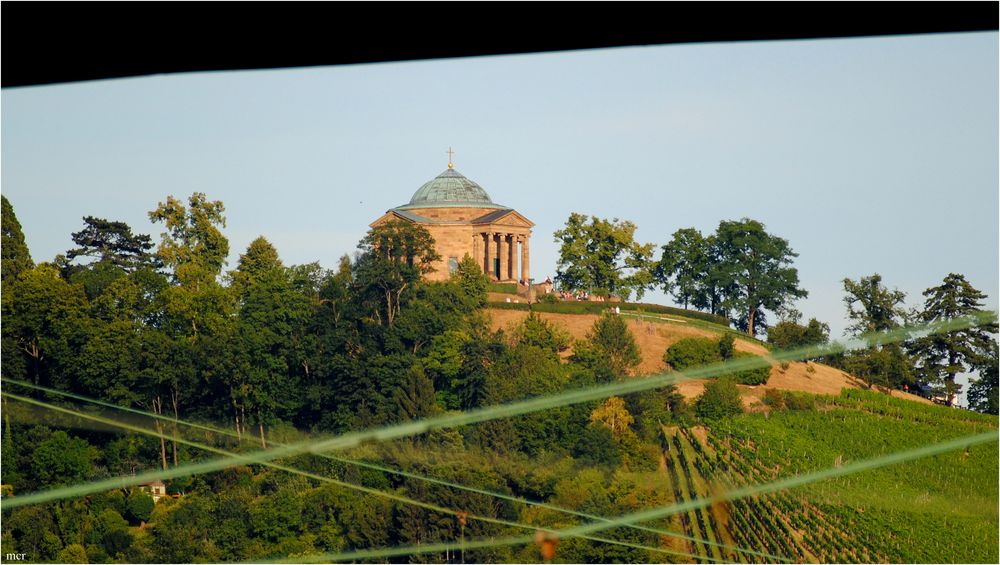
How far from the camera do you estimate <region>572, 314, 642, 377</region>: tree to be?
2562 inches

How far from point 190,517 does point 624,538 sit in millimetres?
15311

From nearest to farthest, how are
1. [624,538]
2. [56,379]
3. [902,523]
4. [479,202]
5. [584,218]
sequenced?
[902,523]
[624,538]
[56,379]
[584,218]
[479,202]

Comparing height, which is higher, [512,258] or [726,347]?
[512,258]

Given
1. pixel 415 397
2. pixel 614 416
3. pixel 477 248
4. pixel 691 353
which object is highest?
pixel 477 248

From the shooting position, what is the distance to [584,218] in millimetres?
72875

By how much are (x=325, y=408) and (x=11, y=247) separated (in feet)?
50.4

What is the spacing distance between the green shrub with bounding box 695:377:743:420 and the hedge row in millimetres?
8319

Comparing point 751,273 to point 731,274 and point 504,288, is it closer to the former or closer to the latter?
point 731,274

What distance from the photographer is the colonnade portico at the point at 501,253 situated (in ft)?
264

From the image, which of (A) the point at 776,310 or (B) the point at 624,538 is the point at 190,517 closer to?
(B) the point at 624,538

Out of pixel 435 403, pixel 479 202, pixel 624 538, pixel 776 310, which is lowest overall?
pixel 624 538

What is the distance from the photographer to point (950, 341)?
232ft

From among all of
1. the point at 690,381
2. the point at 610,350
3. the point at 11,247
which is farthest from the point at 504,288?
the point at 11,247

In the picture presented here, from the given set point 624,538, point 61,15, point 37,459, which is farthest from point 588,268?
point 61,15
